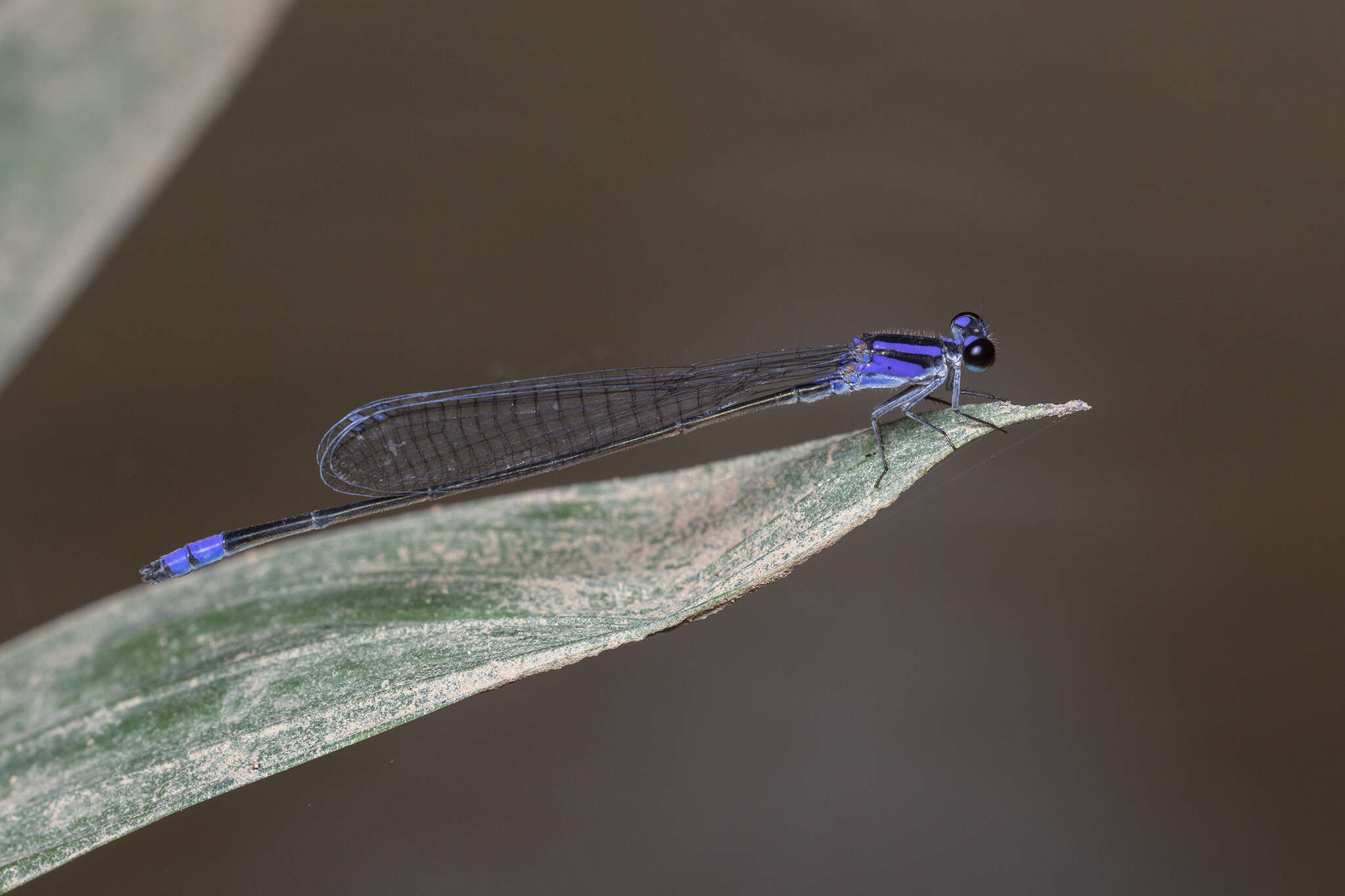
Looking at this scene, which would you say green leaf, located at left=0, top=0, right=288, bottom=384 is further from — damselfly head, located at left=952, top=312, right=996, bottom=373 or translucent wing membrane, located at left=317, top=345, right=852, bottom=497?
damselfly head, located at left=952, top=312, right=996, bottom=373

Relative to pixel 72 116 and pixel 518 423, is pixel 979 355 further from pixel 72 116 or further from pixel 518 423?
pixel 72 116

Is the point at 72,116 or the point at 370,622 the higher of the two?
the point at 72,116

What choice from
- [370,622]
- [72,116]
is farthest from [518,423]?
[72,116]

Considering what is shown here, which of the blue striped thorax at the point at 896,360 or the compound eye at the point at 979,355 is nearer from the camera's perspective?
the compound eye at the point at 979,355

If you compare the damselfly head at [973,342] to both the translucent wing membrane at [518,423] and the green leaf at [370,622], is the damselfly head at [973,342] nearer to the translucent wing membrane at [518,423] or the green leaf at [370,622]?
the green leaf at [370,622]

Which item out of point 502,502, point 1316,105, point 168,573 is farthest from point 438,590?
point 1316,105

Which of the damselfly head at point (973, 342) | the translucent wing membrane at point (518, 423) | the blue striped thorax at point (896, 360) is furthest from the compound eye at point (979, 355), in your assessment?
the translucent wing membrane at point (518, 423)

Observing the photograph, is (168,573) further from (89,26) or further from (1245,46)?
(1245,46)
